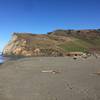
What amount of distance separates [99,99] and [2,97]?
742 centimetres

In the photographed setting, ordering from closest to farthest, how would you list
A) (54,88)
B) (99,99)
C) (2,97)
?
(99,99)
(2,97)
(54,88)

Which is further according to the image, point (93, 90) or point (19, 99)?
point (93, 90)

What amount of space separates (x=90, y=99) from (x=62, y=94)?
2971 millimetres

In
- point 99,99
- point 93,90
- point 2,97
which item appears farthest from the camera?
point 93,90

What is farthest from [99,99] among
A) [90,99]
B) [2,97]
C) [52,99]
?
[2,97]

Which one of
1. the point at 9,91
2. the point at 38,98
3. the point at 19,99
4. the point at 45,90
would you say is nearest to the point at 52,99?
the point at 38,98

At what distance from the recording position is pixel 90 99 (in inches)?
722

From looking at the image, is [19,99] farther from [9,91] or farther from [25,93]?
[9,91]

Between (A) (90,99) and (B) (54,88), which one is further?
(B) (54,88)

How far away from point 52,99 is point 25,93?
3.50 metres

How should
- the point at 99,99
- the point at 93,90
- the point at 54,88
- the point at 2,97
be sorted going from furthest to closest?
the point at 54,88 < the point at 93,90 < the point at 2,97 < the point at 99,99

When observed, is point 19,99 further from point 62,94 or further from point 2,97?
point 62,94

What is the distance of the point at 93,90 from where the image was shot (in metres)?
21.9

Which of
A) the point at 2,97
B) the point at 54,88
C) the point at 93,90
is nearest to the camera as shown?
the point at 2,97
